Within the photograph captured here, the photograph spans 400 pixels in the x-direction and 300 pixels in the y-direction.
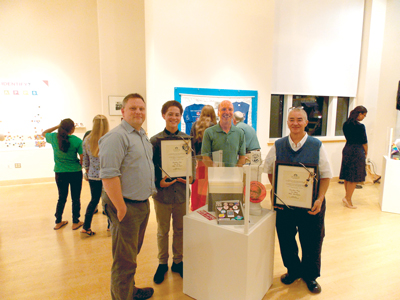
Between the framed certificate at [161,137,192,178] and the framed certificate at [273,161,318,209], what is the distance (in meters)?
0.72

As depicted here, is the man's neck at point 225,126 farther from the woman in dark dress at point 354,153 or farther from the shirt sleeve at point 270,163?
the woman in dark dress at point 354,153

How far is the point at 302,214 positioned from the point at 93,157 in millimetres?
2434

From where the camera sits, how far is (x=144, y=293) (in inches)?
84.4

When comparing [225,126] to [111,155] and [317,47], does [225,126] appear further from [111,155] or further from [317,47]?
[317,47]

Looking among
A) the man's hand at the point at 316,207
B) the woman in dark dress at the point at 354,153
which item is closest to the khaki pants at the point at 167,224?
the man's hand at the point at 316,207

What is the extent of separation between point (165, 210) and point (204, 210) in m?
0.39

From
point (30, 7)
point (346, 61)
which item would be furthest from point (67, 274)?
point (346, 61)

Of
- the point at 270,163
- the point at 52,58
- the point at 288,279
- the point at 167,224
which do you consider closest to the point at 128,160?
the point at 167,224

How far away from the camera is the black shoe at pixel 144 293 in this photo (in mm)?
2111

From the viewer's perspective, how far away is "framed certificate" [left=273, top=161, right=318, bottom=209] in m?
1.91

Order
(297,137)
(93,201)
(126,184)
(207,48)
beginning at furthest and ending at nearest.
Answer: (207,48) < (93,201) < (297,137) < (126,184)

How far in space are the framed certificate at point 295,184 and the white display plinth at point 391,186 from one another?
3.08m

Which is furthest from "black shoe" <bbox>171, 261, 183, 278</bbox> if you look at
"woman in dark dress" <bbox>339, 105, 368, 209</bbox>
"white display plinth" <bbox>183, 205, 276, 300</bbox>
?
"woman in dark dress" <bbox>339, 105, 368, 209</bbox>

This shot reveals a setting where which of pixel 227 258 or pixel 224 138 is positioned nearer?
pixel 227 258
